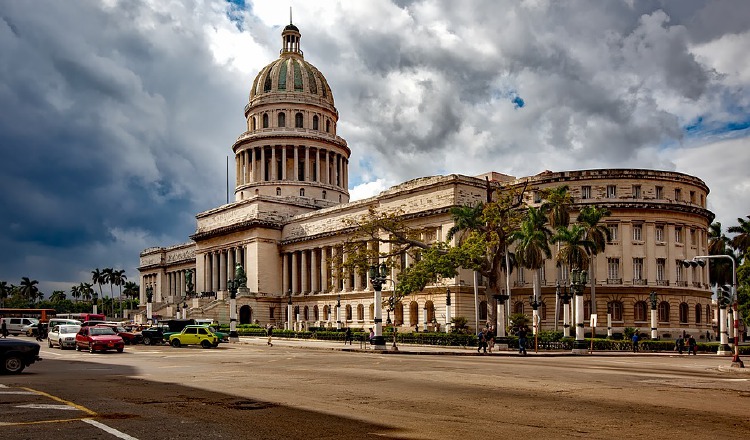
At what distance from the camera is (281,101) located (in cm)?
11338

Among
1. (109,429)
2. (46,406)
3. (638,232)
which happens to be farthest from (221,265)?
(109,429)

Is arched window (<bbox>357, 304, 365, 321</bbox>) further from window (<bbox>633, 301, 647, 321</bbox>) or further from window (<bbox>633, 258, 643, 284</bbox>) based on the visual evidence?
window (<bbox>633, 258, 643, 284</bbox>)

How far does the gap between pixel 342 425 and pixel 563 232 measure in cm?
4992

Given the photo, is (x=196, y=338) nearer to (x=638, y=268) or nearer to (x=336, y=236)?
(x=336, y=236)

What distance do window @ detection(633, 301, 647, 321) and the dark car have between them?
192 feet

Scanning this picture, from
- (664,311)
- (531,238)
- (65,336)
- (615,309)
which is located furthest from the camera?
(664,311)

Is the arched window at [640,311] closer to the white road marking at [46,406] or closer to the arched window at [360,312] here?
the arched window at [360,312]

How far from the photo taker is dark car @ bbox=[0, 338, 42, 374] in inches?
990

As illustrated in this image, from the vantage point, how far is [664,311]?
72.2 m

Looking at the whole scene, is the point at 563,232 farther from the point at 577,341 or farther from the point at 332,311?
the point at 332,311

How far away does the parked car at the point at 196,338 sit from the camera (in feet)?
168

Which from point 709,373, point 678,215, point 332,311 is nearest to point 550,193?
point 678,215

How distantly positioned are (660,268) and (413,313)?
25.3 metres

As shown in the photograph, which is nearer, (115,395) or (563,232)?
(115,395)
